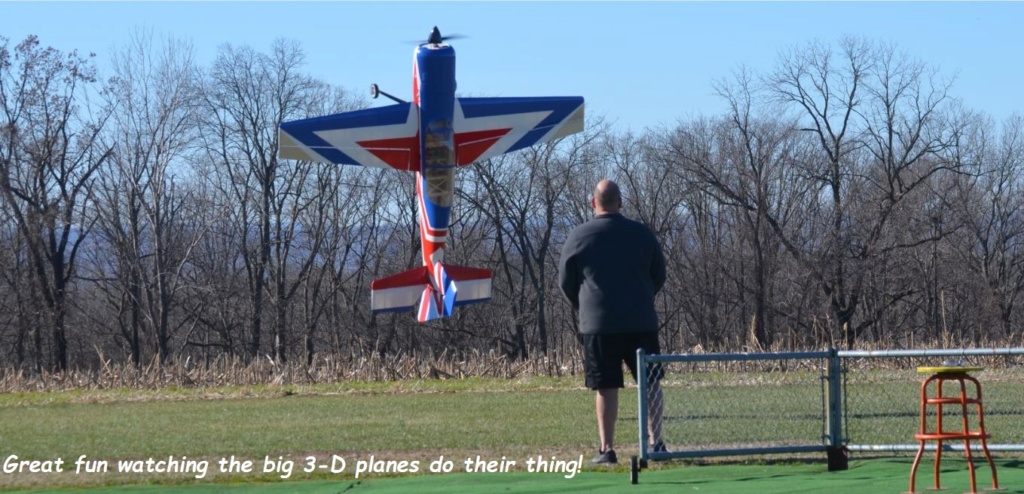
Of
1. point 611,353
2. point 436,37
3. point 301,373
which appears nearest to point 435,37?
point 436,37

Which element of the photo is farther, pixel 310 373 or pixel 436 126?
pixel 310 373

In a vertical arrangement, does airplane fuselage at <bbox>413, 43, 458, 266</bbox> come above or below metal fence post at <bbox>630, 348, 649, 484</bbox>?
above

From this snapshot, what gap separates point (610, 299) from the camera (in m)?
7.61

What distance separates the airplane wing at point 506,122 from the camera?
1227 cm

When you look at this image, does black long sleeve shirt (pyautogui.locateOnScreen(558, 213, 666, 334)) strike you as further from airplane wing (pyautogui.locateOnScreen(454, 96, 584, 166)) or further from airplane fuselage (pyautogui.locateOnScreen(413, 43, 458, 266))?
airplane wing (pyautogui.locateOnScreen(454, 96, 584, 166))

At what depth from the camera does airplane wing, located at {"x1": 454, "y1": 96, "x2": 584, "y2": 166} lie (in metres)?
12.3

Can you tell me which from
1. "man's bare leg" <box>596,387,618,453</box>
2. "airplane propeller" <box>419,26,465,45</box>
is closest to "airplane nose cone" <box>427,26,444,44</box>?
"airplane propeller" <box>419,26,465,45</box>

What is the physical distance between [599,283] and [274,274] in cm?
4013

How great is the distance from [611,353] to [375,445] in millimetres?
2357

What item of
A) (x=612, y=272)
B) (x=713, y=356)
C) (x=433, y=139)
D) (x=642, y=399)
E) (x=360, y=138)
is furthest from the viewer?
(x=433, y=139)

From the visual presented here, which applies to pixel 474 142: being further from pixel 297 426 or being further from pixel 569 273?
pixel 569 273

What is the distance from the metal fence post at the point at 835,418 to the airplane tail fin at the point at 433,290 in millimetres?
4934

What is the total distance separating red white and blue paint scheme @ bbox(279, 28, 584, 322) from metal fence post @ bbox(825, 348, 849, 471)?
501 cm

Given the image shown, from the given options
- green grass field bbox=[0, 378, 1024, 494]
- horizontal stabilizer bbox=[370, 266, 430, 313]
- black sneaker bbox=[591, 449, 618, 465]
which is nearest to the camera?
green grass field bbox=[0, 378, 1024, 494]
